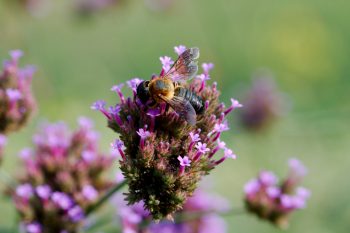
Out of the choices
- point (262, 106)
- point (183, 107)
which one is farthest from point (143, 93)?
point (262, 106)

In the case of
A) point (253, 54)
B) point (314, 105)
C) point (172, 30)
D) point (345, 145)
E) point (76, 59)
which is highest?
point (172, 30)

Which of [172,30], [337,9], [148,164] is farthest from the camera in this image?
[337,9]

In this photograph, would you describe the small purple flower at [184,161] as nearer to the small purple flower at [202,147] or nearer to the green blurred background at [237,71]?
the small purple flower at [202,147]

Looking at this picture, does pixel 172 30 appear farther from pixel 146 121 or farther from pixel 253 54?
pixel 146 121

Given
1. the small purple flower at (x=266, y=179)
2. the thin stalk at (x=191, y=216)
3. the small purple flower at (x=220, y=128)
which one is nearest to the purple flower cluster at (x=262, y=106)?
the small purple flower at (x=266, y=179)

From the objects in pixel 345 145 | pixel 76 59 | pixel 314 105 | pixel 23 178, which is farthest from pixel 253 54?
pixel 23 178
